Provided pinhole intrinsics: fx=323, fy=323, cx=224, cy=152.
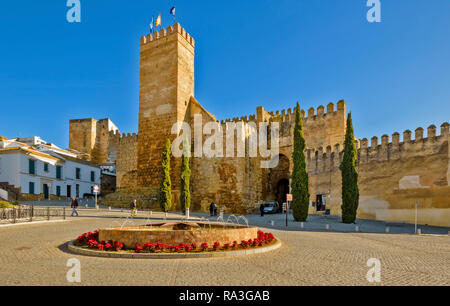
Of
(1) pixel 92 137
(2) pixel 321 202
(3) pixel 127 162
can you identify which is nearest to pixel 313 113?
(2) pixel 321 202

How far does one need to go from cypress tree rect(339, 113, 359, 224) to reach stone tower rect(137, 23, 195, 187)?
13638 mm

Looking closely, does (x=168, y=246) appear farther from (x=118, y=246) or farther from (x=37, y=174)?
(x=37, y=174)

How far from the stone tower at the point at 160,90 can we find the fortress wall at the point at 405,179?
14.2 meters

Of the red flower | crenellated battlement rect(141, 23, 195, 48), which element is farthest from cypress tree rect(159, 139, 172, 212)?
the red flower

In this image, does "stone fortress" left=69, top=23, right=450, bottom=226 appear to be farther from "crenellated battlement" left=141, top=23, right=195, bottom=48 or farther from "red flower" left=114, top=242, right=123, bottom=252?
"red flower" left=114, top=242, right=123, bottom=252

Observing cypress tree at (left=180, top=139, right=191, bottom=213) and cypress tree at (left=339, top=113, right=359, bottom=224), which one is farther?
cypress tree at (left=180, top=139, right=191, bottom=213)

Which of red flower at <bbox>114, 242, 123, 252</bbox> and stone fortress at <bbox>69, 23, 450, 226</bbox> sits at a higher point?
stone fortress at <bbox>69, 23, 450, 226</bbox>

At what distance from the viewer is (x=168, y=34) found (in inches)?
1104

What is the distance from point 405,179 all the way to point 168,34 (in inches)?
850

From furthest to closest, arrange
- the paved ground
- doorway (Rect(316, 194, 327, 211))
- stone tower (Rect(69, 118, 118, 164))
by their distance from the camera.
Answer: stone tower (Rect(69, 118, 118, 164)) → doorway (Rect(316, 194, 327, 211)) → the paved ground

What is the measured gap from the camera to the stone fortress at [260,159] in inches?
760

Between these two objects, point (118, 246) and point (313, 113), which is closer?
point (118, 246)

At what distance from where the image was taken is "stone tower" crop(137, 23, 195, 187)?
89.9 ft

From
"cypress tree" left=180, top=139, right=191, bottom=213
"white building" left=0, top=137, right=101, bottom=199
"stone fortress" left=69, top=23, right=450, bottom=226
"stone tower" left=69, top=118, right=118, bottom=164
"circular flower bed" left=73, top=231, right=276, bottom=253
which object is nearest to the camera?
"circular flower bed" left=73, top=231, right=276, bottom=253
